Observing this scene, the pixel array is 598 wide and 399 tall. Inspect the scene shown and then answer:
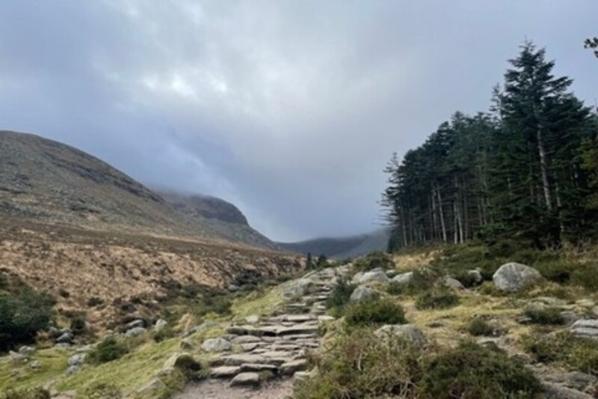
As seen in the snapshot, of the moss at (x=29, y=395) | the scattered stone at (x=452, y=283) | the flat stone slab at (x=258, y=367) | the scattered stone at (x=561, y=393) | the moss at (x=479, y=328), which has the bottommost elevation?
the moss at (x=29, y=395)

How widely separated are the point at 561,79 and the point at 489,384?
24721mm

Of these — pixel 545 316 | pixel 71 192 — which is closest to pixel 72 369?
pixel 545 316

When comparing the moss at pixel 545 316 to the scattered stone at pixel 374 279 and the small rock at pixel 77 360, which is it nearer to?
the scattered stone at pixel 374 279

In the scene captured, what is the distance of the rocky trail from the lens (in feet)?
25.7

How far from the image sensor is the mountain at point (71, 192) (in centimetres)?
6347

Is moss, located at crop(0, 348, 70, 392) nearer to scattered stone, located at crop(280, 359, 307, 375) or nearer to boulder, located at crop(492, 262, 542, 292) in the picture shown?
scattered stone, located at crop(280, 359, 307, 375)

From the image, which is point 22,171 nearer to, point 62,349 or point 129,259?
point 129,259

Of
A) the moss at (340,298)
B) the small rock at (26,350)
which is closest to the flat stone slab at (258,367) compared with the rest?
the moss at (340,298)

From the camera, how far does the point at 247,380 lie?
26.3 feet

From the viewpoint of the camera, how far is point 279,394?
732 cm

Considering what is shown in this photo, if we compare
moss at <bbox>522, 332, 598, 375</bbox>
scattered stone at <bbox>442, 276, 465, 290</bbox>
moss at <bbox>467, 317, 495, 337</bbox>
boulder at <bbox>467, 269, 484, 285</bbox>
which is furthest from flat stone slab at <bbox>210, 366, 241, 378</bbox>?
boulder at <bbox>467, 269, 484, 285</bbox>

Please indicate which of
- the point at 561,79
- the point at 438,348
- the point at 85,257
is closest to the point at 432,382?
the point at 438,348

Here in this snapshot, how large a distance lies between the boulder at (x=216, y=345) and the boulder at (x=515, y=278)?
6988 millimetres

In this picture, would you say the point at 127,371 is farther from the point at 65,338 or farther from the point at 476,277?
the point at 65,338
